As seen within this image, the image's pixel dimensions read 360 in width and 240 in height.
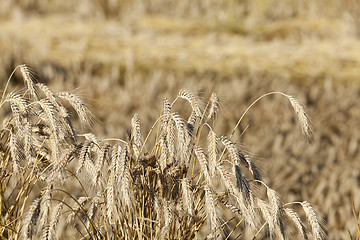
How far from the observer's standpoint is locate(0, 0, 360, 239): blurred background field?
19.7ft

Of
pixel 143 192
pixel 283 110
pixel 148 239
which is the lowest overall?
pixel 283 110

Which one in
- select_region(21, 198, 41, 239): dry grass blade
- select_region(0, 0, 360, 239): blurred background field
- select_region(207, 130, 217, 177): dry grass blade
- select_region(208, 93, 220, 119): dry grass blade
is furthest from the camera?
select_region(0, 0, 360, 239): blurred background field

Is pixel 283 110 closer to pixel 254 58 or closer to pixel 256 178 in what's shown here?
pixel 254 58

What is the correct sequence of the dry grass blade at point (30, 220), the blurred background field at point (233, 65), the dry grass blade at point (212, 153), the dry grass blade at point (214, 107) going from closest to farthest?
the dry grass blade at point (212, 153) → the dry grass blade at point (30, 220) → the dry grass blade at point (214, 107) → the blurred background field at point (233, 65)

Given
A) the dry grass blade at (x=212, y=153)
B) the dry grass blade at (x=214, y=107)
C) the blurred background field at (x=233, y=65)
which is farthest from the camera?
the blurred background field at (x=233, y=65)

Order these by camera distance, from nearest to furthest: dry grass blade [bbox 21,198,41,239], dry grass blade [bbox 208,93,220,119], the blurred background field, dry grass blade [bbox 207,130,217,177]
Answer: dry grass blade [bbox 207,130,217,177], dry grass blade [bbox 21,198,41,239], dry grass blade [bbox 208,93,220,119], the blurred background field

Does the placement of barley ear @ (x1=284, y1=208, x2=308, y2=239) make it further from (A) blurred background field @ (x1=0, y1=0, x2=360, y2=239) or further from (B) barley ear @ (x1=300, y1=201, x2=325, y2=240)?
(A) blurred background field @ (x1=0, y1=0, x2=360, y2=239)

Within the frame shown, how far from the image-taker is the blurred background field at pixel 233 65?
599cm

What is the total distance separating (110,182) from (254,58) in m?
6.08

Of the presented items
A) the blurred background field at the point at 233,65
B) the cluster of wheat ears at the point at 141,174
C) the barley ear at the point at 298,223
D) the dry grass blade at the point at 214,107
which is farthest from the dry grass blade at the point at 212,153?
the blurred background field at the point at 233,65

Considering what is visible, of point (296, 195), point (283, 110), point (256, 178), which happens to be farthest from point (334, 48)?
point (256, 178)

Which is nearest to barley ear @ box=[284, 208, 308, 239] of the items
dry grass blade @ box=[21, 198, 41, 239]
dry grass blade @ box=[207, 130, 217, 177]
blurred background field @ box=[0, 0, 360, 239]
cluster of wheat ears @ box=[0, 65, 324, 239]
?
cluster of wheat ears @ box=[0, 65, 324, 239]

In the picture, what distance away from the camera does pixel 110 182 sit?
222 centimetres

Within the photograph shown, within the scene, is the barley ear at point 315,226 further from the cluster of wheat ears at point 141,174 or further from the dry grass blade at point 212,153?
the dry grass blade at point 212,153
